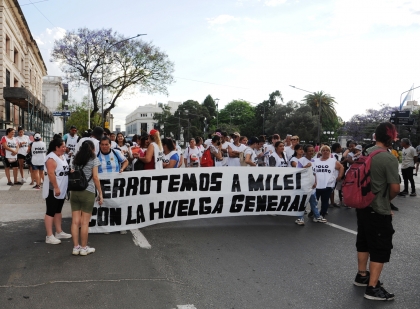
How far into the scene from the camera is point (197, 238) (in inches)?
271

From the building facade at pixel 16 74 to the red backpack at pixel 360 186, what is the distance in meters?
26.9

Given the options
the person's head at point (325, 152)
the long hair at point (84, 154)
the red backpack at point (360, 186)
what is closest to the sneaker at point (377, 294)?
the red backpack at point (360, 186)

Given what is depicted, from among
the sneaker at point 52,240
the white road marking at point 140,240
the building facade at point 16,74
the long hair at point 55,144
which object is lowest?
the white road marking at point 140,240

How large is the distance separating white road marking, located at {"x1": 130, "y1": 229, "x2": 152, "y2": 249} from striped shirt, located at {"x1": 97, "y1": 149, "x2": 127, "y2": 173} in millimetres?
1112

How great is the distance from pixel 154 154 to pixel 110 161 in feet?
2.89

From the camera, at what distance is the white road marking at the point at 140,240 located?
250 inches

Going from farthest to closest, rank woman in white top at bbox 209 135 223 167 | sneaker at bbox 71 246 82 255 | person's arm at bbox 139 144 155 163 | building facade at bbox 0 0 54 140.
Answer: building facade at bbox 0 0 54 140
woman in white top at bbox 209 135 223 167
person's arm at bbox 139 144 155 163
sneaker at bbox 71 246 82 255

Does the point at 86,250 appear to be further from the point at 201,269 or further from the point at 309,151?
the point at 309,151

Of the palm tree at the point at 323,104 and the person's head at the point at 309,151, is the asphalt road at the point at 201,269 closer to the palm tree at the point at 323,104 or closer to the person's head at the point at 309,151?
the person's head at the point at 309,151

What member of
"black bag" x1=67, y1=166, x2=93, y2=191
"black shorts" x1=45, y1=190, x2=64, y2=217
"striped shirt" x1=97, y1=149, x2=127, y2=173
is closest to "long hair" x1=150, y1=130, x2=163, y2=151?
"striped shirt" x1=97, y1=149, x2=127, y2=173

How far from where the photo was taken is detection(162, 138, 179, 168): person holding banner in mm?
8117

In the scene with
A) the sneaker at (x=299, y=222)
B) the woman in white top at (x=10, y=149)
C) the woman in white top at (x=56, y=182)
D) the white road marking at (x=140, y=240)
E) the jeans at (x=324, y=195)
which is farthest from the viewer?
the woman in white top at (x=10, y=149)

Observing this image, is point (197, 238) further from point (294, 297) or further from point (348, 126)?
point (348, 126)

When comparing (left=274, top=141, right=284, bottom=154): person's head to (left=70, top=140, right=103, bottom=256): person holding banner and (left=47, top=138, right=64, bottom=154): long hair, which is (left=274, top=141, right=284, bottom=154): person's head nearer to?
(left=70, top=140, right=103, bottom=256): person holding banner
